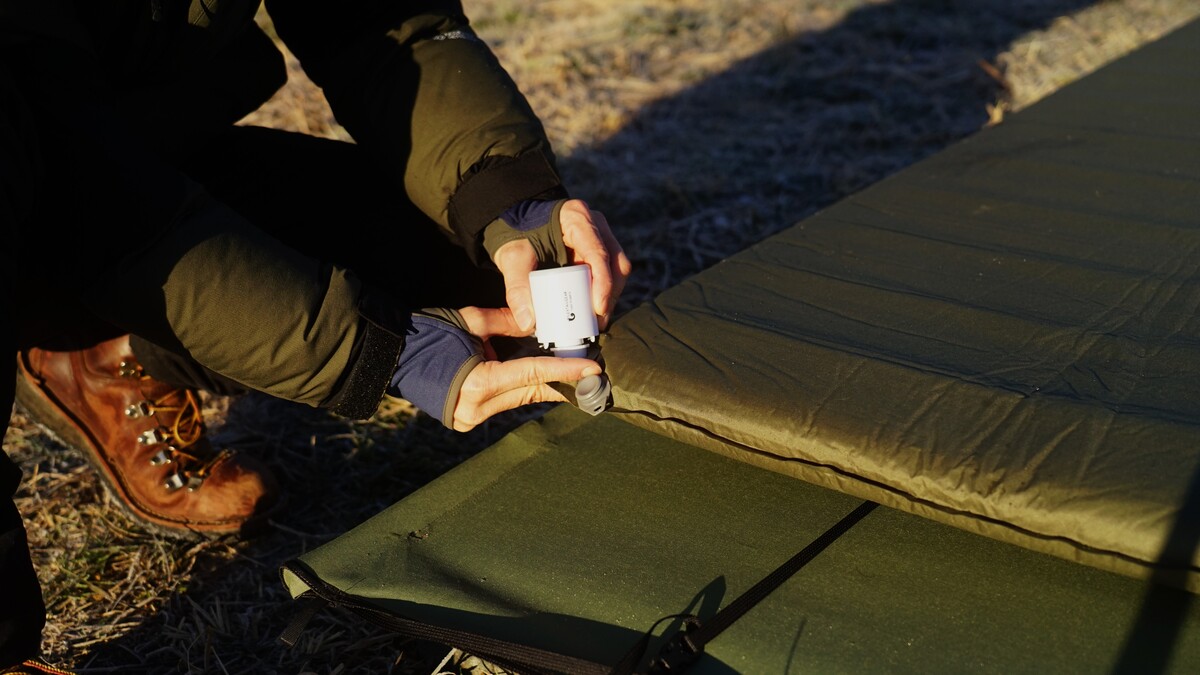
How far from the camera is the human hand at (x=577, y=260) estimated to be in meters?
1.48

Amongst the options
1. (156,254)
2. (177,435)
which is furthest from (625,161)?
(156,254)

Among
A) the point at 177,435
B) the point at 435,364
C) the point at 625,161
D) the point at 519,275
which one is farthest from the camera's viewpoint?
the point at 625,161

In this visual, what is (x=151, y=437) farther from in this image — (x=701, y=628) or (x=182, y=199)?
(x=701, y=628)

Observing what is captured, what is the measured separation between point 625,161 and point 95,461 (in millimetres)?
1774

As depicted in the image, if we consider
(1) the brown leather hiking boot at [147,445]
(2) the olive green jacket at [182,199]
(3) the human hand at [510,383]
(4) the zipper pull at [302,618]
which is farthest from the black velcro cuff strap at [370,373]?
(1) the brown leather hiking boot at [147,445]

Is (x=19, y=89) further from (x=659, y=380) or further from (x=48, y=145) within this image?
(x=659, y=380)

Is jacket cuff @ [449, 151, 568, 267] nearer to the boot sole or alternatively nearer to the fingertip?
the fingertip

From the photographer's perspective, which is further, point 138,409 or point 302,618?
point 138,409

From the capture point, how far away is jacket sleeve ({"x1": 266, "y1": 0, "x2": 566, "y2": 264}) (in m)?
1.65

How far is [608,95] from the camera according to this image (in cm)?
353

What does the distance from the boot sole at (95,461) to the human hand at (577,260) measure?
1.99 feet

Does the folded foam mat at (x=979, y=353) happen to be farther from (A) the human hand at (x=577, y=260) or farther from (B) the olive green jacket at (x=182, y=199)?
(B) the olive green jacket at (x=182, y=199)

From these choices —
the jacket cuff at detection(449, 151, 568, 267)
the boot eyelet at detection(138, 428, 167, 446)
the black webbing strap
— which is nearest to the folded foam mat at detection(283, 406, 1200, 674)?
the black webbing strap

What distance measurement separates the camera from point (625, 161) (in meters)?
3.05
